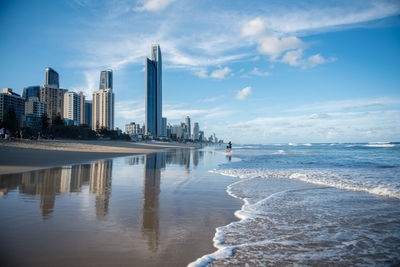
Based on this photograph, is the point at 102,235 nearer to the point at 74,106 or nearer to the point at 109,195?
the point at 109,195

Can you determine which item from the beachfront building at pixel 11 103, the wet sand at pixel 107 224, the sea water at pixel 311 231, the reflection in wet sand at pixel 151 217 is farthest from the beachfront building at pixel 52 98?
the sea water at pixel 311 231

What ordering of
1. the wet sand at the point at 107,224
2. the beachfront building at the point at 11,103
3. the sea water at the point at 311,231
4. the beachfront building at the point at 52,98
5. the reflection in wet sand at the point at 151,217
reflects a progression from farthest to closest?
the beachfront building at the point at 52,98 < the beachfront building at the point at 11,103 < the reflection in wet sand at the point at 151,217 < the sea water at the point at 311,231 < the wet sand at the point at 107,224

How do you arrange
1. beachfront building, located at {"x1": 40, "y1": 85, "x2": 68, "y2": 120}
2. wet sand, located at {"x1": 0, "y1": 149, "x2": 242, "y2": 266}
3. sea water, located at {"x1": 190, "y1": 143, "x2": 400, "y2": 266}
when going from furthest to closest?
beachfront building, located at {"x1": 40, "y1": 85, "x2": 68, "y2": 120}, sea water, located at {"x1": 190, "y1": 143, "x2": 400, "y2": 266}, wet sand, located at {"x1": 0, "y1": 149, "x2": 242, "y2": 266}

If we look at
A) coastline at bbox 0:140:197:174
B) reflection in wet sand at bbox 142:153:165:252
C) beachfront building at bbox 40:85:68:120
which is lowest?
reflection in wet sand at bbox 142:153:165:252

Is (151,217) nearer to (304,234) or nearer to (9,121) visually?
(304,234)

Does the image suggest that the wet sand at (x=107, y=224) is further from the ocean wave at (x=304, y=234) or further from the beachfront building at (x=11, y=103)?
the beachfront building at (x=11, y=103)

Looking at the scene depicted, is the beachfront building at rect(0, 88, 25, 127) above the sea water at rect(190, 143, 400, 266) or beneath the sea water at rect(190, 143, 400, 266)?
above

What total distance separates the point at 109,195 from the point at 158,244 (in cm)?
403

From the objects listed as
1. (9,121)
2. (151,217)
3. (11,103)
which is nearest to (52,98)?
(11,103)

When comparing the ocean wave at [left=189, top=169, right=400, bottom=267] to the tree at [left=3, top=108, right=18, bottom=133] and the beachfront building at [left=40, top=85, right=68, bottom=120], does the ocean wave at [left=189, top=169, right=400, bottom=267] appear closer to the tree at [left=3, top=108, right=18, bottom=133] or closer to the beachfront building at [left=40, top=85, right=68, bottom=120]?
the tree at [left=3, top=108, right=18, bottom=133]

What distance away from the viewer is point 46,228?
4.29m

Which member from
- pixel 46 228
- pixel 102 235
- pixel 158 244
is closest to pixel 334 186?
pixel 158 244

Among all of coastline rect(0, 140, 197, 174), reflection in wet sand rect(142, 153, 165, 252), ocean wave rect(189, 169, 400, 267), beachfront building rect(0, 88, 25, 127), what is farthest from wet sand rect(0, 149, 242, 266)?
beachfront building rect(0, 88, 25, 127)

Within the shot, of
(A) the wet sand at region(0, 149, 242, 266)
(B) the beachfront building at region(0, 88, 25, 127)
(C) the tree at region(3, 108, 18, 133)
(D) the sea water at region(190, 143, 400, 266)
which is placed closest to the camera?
(A) the wet sand at region(0, 149, 242, 266)
